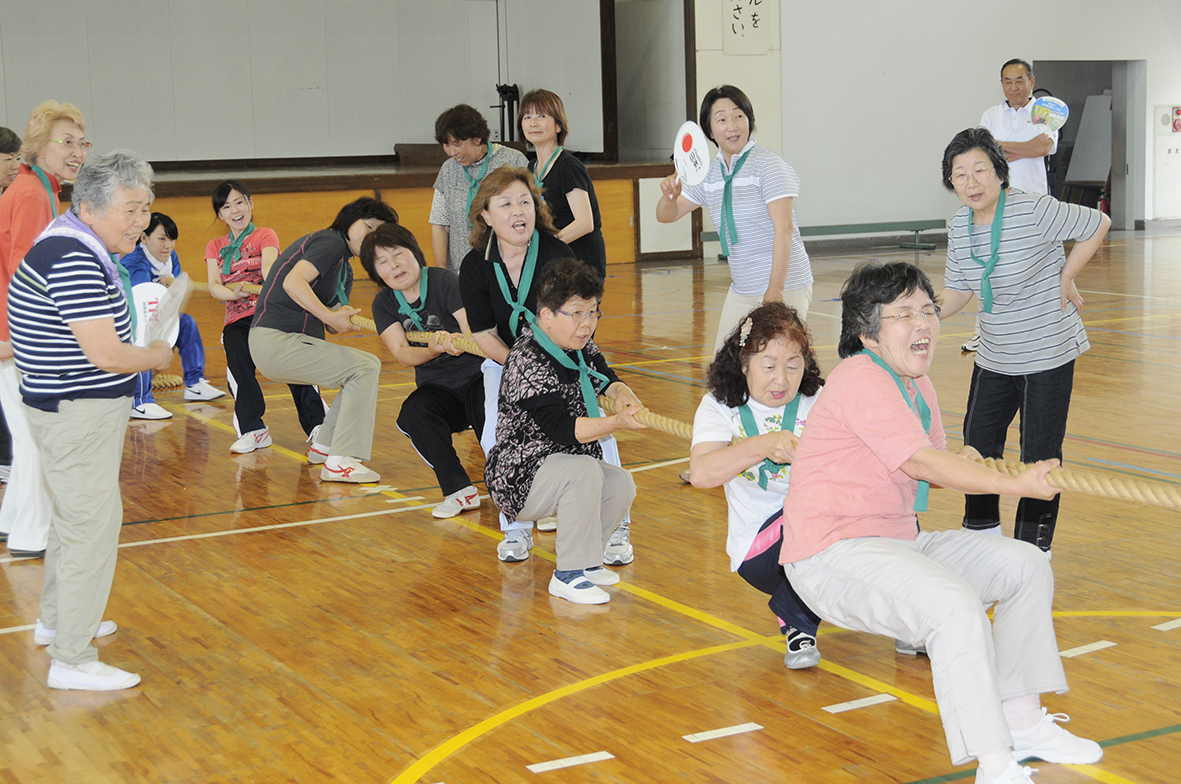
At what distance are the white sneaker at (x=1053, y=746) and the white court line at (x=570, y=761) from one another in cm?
102

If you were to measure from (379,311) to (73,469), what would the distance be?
236cm

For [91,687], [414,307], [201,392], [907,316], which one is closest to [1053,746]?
[907,316]

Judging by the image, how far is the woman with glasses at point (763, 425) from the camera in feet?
11.6

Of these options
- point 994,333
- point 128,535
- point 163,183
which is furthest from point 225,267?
point 163,183

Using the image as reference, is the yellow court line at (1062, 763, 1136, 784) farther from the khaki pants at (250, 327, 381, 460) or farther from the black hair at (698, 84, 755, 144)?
the khaki pants at (250, 327, 381, 460)

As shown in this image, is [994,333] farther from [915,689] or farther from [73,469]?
[73,469]

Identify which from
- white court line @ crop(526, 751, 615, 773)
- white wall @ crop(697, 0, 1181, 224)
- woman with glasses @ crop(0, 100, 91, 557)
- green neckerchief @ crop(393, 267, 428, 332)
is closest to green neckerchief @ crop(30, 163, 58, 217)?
woman with glasses @ crop(0, 100, 91, 557)

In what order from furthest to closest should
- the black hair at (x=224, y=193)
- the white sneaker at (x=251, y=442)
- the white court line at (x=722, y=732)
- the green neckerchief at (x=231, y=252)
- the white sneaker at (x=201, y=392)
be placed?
the white sneaker at (x=201, y=392) < the green neckerchief at (x=231, y=252) < the black hair at (x=224, y=193) < the white sneaker at (x=251, y=442) < the white court line at (x=722, y=732)

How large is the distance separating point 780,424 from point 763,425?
2.0 inches

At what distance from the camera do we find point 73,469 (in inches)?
143

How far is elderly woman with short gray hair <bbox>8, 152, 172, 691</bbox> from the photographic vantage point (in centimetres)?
358

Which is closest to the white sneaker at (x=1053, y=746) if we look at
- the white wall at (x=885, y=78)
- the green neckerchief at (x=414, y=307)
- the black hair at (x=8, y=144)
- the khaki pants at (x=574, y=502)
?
the khaki pants at (x=574, y=502)

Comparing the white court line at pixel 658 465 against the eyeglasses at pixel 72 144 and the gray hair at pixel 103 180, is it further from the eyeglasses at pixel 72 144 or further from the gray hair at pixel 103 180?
the gray hair at pixel 103 180

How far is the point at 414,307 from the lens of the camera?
230 inches
